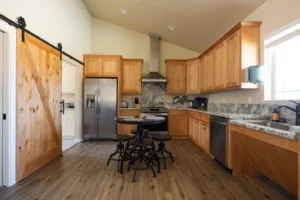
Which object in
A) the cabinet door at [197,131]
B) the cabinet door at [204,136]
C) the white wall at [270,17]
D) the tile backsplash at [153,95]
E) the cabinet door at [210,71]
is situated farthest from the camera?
the tile backsplash at [153,95]

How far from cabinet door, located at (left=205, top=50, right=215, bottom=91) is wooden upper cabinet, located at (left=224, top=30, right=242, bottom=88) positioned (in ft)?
2.47

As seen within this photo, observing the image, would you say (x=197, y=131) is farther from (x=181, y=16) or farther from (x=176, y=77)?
(x=181, y=16)

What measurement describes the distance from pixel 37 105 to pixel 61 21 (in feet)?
6.27

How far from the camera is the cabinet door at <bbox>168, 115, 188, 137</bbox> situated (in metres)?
5.11

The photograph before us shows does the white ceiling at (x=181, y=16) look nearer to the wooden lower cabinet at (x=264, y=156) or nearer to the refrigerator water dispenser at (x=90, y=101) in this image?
the wooden lower cabinet at (x=264, y=156)

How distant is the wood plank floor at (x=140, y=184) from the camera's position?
2.09 meters

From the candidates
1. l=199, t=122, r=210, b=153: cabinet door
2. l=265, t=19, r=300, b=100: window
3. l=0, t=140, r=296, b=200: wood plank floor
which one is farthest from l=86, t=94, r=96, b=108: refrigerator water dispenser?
l=265, t=19, r=300, b=100: window

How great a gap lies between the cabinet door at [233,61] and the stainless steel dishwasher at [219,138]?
0.67 metres

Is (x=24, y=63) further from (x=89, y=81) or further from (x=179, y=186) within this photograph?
(x=179, y=186)

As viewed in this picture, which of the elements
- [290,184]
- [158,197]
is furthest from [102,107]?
[290,184]

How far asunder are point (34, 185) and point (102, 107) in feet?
8.88

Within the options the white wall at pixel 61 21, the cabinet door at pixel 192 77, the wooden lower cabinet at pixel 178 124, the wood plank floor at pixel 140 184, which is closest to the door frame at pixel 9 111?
the wood plank floor at pixel 140 184

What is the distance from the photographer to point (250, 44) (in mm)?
2854

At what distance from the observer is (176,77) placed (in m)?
5.43
